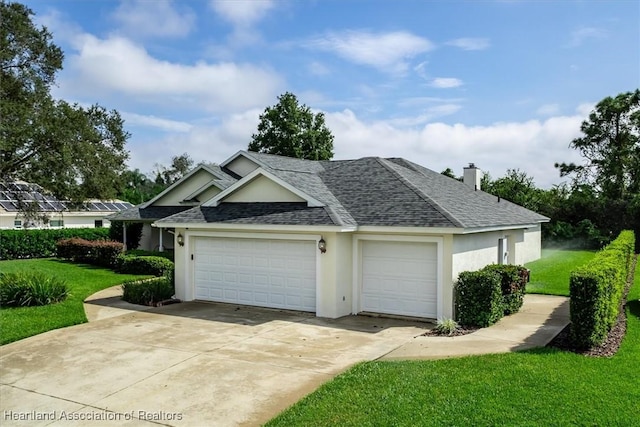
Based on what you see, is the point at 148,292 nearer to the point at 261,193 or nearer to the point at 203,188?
the point at 261,193

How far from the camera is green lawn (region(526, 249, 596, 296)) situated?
17859mm

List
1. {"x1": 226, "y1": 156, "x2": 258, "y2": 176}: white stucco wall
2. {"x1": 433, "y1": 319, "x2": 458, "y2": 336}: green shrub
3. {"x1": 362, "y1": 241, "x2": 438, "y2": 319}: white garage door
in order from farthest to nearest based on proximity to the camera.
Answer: {"x1": 226, "y1": 156, "x2": 258, "y2": 176}: white stucco wall, {"x1": 362, "y1": 241, "x2": 438, "y2": 319}: white garage door, {"x1": 433, "y1": 319, "x2": 458, "y2": 336}: green shrub

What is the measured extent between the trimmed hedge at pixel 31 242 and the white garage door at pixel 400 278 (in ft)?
80.1

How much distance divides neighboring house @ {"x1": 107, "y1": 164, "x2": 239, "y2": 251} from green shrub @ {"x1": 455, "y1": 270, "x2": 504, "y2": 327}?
13652 millimetres

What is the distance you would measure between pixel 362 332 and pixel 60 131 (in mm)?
19912

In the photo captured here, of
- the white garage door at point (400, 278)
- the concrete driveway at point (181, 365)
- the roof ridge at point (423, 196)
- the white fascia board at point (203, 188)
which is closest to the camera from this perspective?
the concrete driveway at point (181, 365)

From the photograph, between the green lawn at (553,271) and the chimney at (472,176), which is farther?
the chimney at (472,176)

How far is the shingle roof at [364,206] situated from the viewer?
43.5 feet

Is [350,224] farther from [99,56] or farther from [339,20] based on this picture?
[99,56]

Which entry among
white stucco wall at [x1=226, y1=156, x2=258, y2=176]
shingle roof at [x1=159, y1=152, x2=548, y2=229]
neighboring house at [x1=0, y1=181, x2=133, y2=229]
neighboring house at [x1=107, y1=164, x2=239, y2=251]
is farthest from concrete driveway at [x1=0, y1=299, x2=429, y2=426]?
neighboring house at [x1=0, y1=181, x2=133, y2=229]

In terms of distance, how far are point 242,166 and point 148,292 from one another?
35.5 ft

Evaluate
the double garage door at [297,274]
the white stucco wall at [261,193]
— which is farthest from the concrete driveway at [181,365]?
the white stucco wall at [261,193]

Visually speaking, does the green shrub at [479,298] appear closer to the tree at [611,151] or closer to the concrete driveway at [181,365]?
the concrete driveway at [181,365]

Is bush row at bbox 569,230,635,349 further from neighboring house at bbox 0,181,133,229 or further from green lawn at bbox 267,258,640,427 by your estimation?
neighboring house at bbox 0,181,133,229
